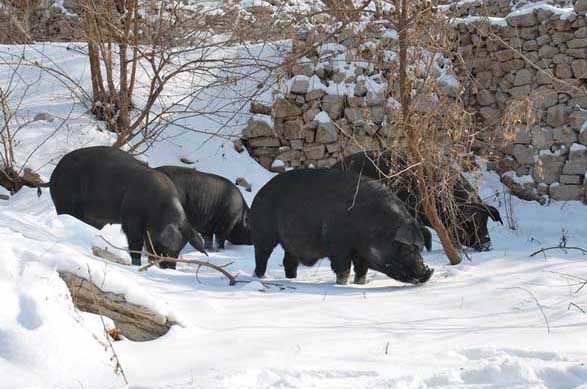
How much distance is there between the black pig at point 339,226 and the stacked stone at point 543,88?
Answer: 4.64m

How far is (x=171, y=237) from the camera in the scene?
8438 millimetres

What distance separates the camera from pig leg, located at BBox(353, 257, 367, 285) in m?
7.25

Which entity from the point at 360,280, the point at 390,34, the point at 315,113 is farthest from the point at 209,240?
the point at 360,280

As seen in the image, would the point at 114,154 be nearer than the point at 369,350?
No

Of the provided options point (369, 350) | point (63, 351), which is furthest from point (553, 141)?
point (63, 351)

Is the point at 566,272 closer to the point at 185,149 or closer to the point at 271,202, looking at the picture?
the point at 271,202

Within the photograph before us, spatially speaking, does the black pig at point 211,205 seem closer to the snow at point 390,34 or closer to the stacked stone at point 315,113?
the stacked stone at point 315,113

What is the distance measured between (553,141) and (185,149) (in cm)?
485

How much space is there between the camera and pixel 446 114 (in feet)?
24.4

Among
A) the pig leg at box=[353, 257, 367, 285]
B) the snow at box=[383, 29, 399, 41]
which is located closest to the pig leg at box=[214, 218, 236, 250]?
the snow at box=[383, 29, 399, 41]

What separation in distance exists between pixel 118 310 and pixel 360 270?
3.06 metres

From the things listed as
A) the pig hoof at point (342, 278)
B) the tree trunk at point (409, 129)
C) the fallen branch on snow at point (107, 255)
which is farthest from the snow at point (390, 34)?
the fallen branch on snow at point (107, 255)

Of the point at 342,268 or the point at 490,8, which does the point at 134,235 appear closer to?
the point at 342,268

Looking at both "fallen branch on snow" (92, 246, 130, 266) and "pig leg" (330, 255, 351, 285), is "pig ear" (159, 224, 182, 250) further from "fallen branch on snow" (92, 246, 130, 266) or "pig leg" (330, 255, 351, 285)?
"pig leg" (330, 255, 351, 285)
